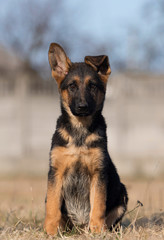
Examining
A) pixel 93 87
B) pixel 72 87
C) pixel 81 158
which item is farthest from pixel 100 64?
pixel 81 158

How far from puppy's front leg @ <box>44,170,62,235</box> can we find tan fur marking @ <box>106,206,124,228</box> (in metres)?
0.72

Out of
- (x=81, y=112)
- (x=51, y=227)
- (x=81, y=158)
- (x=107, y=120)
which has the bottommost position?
(x=51, y=227)

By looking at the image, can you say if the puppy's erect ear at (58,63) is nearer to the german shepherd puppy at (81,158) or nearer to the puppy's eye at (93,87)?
the german shepherd puppy at (81,158)

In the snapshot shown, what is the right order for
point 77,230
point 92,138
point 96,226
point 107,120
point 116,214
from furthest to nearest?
point 107,120 → point 116,214 → point 77,230 → point 92,138 → point 96,226

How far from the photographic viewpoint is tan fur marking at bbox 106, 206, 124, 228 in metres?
5.71

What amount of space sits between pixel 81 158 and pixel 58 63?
1272mm

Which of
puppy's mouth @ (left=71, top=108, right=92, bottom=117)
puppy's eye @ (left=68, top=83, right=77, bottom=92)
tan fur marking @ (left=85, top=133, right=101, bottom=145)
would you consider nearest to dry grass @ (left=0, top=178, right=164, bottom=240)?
tan fur marking @ (left=85, top=133, right=101, bottom=145)

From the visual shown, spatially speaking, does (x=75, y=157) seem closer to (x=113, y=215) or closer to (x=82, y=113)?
(x=82, y=113)

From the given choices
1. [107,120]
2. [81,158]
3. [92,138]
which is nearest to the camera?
A: [81,158]

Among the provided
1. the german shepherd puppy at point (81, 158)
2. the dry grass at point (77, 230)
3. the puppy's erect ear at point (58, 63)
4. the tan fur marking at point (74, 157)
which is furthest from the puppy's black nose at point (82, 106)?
the dry grass at point (77, 230)

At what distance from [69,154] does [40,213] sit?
2.08 meters

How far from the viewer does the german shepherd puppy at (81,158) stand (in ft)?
17.4

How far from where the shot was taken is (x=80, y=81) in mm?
5621

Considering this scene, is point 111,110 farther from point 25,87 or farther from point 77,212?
point 77,212
